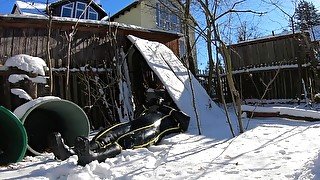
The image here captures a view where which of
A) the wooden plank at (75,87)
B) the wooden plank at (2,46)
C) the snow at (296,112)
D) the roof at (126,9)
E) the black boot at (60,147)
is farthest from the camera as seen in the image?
the roof at (126,9)

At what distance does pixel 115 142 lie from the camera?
4.62 metres

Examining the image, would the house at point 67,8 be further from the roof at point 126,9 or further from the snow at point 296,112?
the snow at point 296,112

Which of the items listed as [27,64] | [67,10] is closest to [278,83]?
[27,64]

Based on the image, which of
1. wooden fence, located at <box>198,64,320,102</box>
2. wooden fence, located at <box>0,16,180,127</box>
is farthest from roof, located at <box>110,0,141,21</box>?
wooden fence, located at <box>0,16,180,127</box>

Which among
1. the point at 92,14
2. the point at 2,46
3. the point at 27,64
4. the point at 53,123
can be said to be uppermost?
the point at 92,14

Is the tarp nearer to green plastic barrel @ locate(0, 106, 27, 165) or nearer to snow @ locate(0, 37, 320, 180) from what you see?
snow @ locate(0, 37, 320, 180)

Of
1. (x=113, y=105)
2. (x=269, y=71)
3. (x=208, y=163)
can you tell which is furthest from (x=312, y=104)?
(x=208, y=163)

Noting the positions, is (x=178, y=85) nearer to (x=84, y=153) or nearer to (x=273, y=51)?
(x=84, y=153)

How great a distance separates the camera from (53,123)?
231 inches

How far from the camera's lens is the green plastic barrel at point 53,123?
5352 mm

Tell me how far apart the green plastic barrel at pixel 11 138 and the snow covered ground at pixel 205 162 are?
0.20 metres

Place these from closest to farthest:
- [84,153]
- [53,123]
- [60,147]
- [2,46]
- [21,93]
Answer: [84,153] < [60,147] < [21,93] < [53,123] < [2,46]

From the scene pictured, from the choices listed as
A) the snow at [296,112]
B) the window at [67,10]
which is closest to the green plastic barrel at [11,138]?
the snow at [296,112]

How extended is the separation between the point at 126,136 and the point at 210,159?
1386 mm
